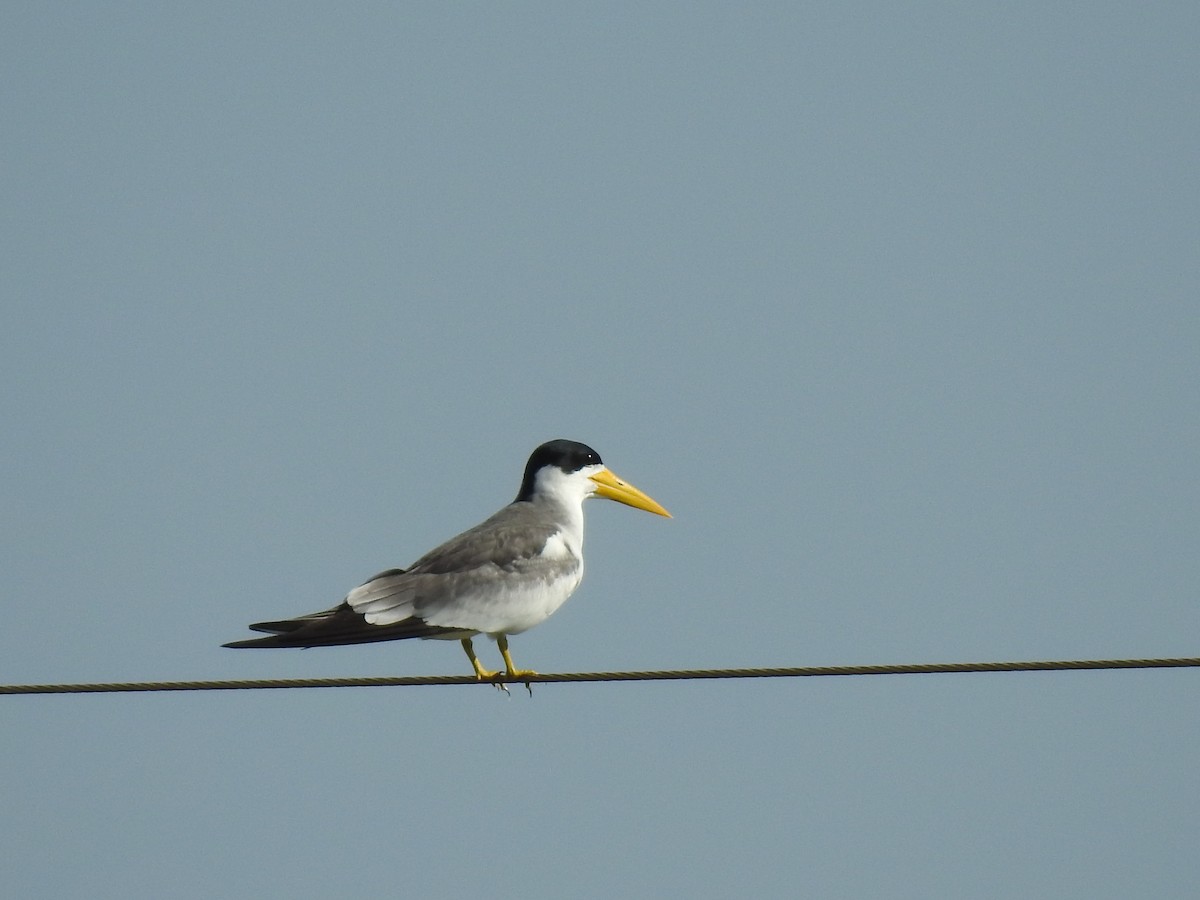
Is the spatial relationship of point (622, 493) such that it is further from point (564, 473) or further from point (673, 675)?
point (673, 675)

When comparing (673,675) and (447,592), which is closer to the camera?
(673,675)

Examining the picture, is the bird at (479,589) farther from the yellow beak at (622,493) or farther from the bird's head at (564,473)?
the yellow beak at (622,493)

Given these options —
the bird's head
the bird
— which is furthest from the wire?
the bird's head

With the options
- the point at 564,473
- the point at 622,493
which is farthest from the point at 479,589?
the point at 622,493

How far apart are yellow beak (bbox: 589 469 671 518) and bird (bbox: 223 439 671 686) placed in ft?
1.13

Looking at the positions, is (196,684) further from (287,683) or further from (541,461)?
(541,461)

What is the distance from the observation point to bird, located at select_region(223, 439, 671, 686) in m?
9.45

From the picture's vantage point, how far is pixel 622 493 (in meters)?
12.2

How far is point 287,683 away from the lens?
7523mm

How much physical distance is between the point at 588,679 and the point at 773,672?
103 cm

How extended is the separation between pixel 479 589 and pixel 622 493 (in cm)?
230

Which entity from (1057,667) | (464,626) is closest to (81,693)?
(464,626)

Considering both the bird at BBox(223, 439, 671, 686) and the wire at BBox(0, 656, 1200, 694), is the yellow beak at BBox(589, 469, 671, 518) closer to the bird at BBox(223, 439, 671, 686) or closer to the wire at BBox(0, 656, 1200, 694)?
the bird at BBox(223, 439, 671, 686)

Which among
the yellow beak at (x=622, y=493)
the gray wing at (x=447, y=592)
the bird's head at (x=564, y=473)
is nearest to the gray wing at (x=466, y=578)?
the gray wing at (x=447, y=592)
